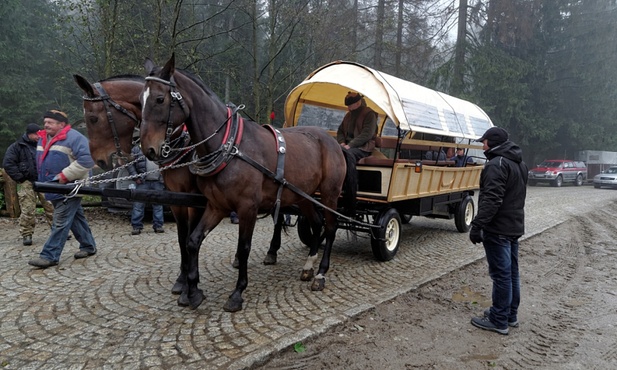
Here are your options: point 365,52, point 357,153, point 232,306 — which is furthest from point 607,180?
point 232,306

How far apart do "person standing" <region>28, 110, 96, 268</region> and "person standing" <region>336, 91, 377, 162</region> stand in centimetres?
340

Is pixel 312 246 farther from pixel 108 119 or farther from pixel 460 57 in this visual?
pixel 460 57

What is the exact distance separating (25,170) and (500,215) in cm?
681

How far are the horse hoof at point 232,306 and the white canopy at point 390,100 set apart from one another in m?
3.01

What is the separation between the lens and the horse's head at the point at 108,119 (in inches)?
128

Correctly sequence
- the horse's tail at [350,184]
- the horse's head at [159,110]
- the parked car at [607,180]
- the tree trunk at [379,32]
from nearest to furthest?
the horse's head at [159,110] → the horse's tail at [350,184] → the tree trunk at [379,32] → the parked car at [607,180]

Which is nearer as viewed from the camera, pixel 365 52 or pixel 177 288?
pixel 177 288

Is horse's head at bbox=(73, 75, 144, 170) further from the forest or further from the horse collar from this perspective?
the forest

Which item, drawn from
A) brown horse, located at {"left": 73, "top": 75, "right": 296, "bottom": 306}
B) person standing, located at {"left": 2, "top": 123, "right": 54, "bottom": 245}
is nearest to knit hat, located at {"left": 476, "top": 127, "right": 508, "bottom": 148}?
brown horse, located at {"left": 73, "top": 75, "right": 296, "bottom": 306}

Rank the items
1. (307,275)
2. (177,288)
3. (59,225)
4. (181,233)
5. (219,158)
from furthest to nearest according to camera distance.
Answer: (59,225), (307,275), (181,233), (177,288), (219,158)

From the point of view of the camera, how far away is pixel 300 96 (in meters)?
6.65

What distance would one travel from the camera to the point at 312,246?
4785 millimetres

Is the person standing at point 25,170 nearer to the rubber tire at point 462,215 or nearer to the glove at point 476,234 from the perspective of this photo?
the glove at point 476,234

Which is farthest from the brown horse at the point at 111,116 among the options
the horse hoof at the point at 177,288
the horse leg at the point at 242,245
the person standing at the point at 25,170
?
the person standing at the point at 25,170
